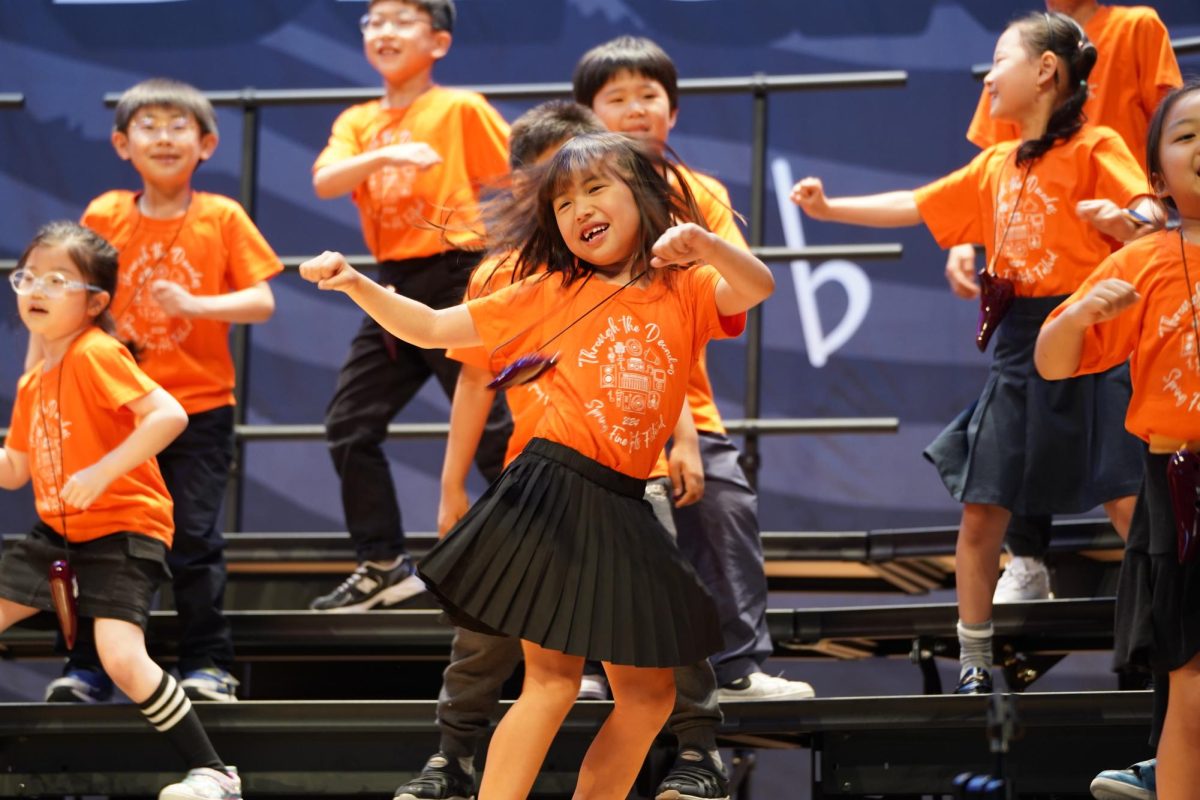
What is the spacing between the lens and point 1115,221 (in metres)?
2.83

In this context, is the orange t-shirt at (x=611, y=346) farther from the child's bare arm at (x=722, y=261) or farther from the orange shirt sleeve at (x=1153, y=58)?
the orange shirt sleeve at (x=1153, y=58)

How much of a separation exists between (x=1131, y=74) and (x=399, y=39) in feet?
5.47

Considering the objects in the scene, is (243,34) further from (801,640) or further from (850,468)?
(801,640)

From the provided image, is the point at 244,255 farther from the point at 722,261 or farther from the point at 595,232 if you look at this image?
the point at 722,261

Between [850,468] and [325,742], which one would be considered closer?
[325,742]

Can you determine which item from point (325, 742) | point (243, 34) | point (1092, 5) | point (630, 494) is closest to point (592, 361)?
point (630, 494)

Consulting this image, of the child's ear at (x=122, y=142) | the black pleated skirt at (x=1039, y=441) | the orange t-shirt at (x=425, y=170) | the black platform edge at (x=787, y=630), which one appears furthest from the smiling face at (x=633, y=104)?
the child's ear at (x=122, y=142)

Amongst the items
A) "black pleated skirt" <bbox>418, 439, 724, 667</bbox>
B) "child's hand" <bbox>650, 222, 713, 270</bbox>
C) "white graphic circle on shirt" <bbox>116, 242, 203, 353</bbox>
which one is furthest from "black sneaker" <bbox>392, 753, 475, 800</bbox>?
"white graphic circle on shirt" <bbox>116, 242, 203, 353</bbox>

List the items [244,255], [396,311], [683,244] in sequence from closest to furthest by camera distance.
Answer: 1. [683,244]
2. [396,311]
3. [244,255]

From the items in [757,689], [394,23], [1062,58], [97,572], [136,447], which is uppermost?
[394,23]

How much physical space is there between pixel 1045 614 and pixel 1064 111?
99 cm

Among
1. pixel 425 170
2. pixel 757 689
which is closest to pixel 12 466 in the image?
pixel 425 170

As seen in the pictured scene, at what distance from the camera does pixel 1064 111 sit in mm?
3258

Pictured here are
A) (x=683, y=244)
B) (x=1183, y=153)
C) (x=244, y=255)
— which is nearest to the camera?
(x=683, y=244)
